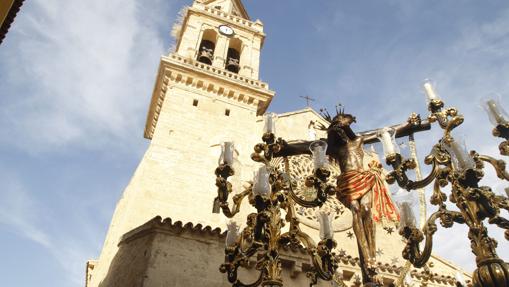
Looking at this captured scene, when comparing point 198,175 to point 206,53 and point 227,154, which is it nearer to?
point 227,154

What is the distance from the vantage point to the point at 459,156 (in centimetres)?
500

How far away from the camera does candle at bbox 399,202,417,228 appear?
494 cm

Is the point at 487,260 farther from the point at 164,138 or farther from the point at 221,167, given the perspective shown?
the point at 164,138

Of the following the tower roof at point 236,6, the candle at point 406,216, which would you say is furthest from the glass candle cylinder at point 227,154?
the tower roof at point 236,6

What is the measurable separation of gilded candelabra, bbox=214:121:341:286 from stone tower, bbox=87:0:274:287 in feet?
19.6

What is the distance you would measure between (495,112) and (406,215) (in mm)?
2059

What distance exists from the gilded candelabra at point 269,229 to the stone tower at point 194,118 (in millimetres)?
5986

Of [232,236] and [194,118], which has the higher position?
[194,118]

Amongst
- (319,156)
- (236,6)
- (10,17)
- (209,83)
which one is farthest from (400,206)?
(236,6)

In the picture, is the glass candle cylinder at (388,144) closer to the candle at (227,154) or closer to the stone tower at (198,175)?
the stone tower at (198,175)

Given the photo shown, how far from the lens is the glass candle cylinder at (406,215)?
4.94 metres

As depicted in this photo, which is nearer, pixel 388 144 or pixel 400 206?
pixel 400 206

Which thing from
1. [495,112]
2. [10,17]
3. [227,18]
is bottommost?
[495,112]

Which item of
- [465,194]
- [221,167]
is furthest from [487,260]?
[221,167]
